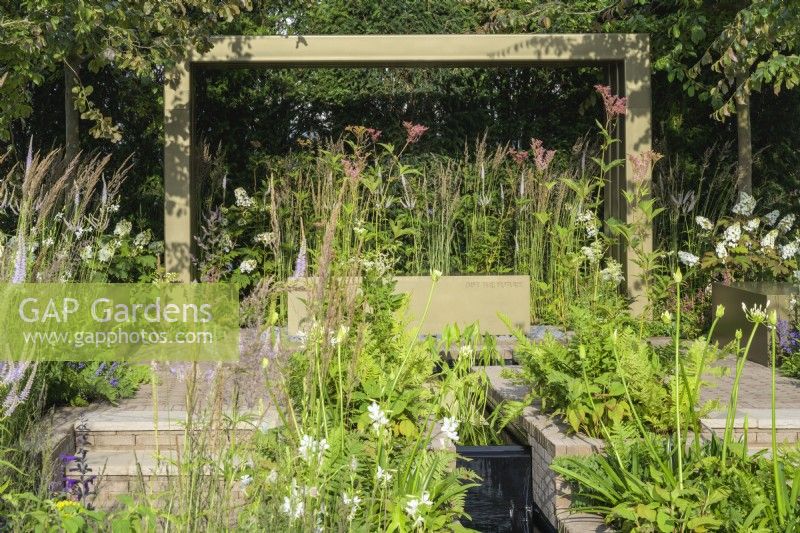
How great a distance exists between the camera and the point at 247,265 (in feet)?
23.5

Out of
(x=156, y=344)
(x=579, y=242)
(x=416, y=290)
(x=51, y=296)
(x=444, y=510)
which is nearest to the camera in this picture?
(x=444, y=510)

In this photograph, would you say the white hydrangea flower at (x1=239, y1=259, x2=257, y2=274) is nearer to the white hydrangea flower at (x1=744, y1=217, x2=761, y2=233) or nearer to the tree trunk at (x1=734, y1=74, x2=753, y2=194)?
the white hydrangea flower at (x1=744, y1=217, x2=761, y2=233)

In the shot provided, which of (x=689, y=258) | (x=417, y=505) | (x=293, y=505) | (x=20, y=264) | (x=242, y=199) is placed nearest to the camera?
(x=293, y=505)

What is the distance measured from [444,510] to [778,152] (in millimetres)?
5956

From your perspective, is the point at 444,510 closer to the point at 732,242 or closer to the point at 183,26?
the point at 183,26

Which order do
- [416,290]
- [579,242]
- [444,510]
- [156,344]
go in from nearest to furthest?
1. [444,510]
2. [156,344]
3. [416,290]
4. [579,242]

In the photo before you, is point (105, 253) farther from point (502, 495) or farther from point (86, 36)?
point (502, 495)

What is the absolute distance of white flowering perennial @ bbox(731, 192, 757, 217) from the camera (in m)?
6.86

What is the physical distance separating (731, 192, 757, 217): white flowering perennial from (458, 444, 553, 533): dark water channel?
4.07m

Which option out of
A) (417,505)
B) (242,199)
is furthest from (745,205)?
(417,505)

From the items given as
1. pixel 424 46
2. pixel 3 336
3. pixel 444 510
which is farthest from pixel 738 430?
pixel 424 46

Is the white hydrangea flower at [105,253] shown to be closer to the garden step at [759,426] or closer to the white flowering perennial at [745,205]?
the garden step at [759,426]

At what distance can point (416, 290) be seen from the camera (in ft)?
21.0

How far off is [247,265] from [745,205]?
12.4 ft
